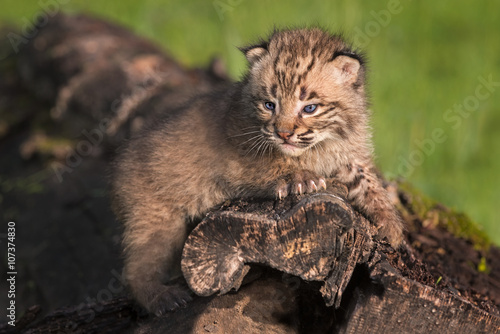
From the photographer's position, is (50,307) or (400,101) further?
(400,101)

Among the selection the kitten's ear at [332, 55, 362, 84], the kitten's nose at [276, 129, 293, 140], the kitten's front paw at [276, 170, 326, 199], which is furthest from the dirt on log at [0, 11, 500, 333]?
the kitten's ear at [332, 55, 362, 84]

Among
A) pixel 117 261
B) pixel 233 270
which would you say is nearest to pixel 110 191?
pixel 117 261

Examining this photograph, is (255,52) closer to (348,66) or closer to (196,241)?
(348,66)

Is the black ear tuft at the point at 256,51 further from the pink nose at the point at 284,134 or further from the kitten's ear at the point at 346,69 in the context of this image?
the pink nose at the point at 284,134

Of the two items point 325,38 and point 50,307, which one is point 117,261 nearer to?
point 50,307

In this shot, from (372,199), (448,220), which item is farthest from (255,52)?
(448,220)

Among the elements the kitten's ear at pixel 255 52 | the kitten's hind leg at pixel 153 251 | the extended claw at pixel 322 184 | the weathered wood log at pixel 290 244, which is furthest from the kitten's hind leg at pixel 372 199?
the kitten's hind leg at pixel 153 251

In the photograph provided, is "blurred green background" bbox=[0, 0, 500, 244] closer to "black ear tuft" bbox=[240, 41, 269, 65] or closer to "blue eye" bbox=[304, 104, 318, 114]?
"black ear tuft" bbox=[240, 41, 269, 65]
